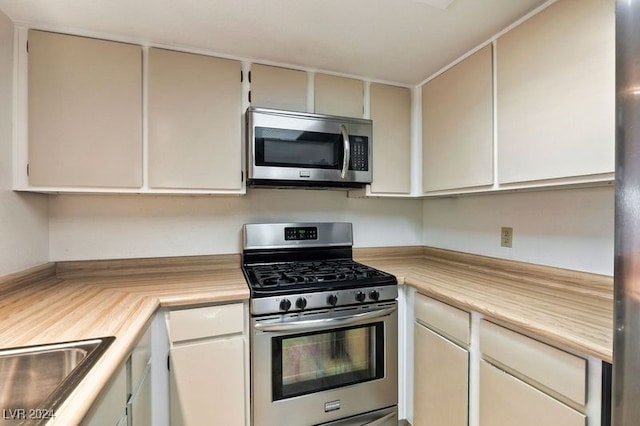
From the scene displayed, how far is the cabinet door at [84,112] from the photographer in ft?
4.84

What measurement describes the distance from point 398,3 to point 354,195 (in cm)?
121

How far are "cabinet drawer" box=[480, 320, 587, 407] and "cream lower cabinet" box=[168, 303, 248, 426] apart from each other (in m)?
1.09

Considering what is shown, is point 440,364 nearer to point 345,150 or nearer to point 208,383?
point 208,383

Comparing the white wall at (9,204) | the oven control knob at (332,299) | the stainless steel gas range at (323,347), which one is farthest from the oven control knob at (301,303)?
the white wall at (9,204)

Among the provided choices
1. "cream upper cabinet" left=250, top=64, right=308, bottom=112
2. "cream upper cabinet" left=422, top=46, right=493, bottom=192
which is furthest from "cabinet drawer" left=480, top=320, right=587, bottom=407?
"cream upper cabinet" left=250, top=64, right=308, bottom=112

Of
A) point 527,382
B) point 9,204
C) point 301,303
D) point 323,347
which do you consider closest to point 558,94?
point 527,382

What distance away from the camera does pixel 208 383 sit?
4.71 feet

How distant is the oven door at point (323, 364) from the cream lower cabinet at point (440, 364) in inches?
5.2

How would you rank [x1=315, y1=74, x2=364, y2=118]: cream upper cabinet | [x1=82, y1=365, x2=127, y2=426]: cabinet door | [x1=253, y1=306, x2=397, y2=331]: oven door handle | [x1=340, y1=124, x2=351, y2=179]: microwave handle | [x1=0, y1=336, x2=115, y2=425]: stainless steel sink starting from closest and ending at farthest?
[x1=0, y1=336, x2=115, y2=425]: stainless steel sink < [x1=82, y1=365, x2=127, y2=426]: cabinet door < [x1=253, y1=306, x2=397, y2=331]: oven door handle < [x1=340, y1=124, x2=351, y2=179]: microwave handle < [x1=315, y1=74, x2=364, y2=118]: cream upper cabinet

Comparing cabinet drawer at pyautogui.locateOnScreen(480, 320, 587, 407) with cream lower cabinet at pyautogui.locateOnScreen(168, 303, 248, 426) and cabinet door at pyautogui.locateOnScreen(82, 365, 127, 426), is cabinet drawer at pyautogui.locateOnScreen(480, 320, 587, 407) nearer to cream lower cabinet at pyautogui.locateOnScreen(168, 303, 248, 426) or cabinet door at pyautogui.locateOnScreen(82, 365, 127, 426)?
cream lower cabinet at pyautogui.locateOnScreen(168, 303, 248, 426)

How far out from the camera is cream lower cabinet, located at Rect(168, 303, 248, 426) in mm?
1393

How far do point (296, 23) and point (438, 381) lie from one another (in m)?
1.88

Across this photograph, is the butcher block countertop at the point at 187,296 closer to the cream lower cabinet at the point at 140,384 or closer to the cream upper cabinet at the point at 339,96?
the cream lower cabinet at the point at 140,384

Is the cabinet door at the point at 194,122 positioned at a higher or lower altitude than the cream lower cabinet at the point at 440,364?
higher
